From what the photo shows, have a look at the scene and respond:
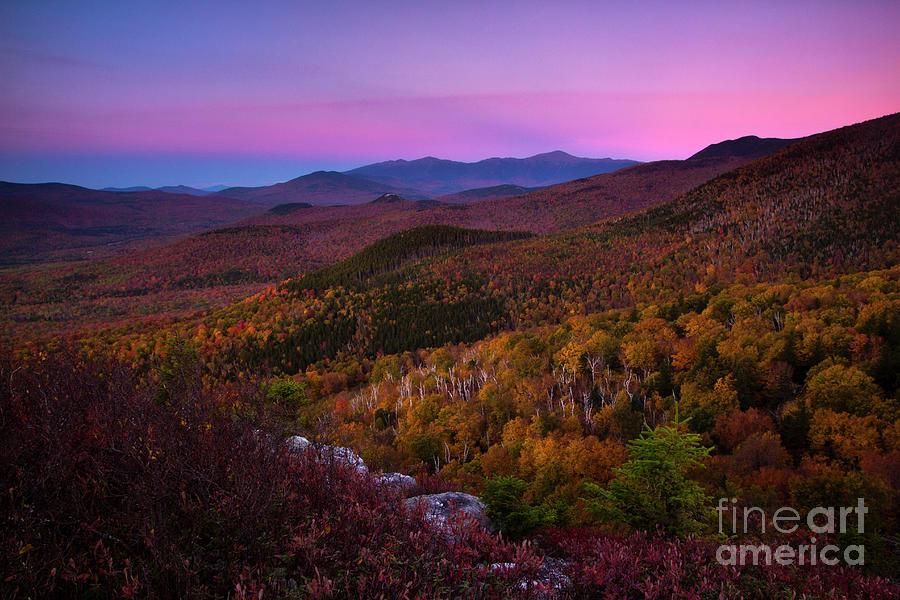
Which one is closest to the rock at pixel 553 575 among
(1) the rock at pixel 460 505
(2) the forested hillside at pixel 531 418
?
(2) the forested hillside at pixel 531 418

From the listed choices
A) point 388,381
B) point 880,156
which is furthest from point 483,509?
point 880,156

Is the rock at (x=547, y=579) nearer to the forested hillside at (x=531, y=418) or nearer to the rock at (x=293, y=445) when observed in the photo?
the forested hillside at (x=531, y=418)

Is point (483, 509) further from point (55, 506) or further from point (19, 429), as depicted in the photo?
point (19, 429)

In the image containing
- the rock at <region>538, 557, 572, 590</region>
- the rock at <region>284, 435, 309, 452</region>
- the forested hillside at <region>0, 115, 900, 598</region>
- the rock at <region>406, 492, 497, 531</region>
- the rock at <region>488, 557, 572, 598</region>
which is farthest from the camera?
the rock at <region>406, 492, 497, 531</region>

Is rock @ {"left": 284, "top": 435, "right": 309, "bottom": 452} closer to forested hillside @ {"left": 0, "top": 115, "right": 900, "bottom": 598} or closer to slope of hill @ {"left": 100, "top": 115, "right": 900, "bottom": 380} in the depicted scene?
forested hillside @ {"left": 0, "top": 115, "right": 900, "bottom": 598}

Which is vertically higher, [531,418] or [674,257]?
[674,257]

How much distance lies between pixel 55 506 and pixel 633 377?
58.2m

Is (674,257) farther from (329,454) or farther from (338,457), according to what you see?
(329,454)

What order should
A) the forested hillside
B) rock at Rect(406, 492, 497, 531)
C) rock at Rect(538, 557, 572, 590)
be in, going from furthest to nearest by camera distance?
1. rock at Rect(406, 492, 497, 531)
2. rock at Rect(538, 557, 572, 590)
3. the forested hillside

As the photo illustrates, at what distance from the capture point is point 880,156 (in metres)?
146

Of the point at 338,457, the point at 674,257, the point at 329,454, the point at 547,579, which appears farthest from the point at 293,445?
the point at 674,257

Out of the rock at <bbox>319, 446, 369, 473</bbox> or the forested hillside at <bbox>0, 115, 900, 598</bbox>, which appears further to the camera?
the rock at <bbox>319, 446, 369, 473</bbox>

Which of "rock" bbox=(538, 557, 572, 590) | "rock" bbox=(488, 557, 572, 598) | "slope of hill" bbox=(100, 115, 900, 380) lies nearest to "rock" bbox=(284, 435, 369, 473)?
"rock" bbox=(488, 557, 572, 598)

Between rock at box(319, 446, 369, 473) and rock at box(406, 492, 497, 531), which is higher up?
rock at box(319, 446, 369, 473)
